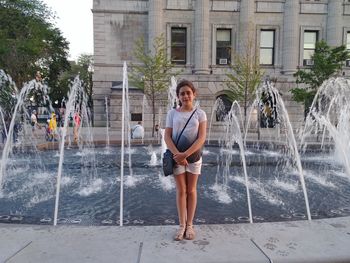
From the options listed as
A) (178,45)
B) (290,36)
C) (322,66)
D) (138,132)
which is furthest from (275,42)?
(138,132)

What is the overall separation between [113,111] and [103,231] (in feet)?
76.9

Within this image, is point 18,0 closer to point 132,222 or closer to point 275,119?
point 275,119

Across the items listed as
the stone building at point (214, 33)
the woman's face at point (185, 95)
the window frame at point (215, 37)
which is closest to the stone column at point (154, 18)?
the stone building at point (214, 33)

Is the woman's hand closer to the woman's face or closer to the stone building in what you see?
the woman's face

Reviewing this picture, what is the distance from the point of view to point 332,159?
13438 millimetres

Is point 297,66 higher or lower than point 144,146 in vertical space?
higher

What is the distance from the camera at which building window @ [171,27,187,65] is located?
94.6 feet

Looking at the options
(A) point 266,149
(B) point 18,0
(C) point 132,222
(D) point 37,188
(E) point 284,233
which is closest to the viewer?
(E) point 284,233

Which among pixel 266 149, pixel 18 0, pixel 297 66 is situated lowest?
pixel 266 149

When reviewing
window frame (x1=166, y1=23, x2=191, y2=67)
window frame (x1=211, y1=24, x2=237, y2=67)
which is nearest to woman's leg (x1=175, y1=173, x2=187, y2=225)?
window frame (x1=166, y1=23, x2=191, y2=67)

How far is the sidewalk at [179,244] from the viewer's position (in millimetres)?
3535

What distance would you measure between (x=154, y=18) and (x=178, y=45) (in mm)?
2951

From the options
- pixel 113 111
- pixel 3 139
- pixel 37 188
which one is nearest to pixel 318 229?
pixel 37 188

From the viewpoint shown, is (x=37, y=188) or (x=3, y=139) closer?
(x=37, y=188)
